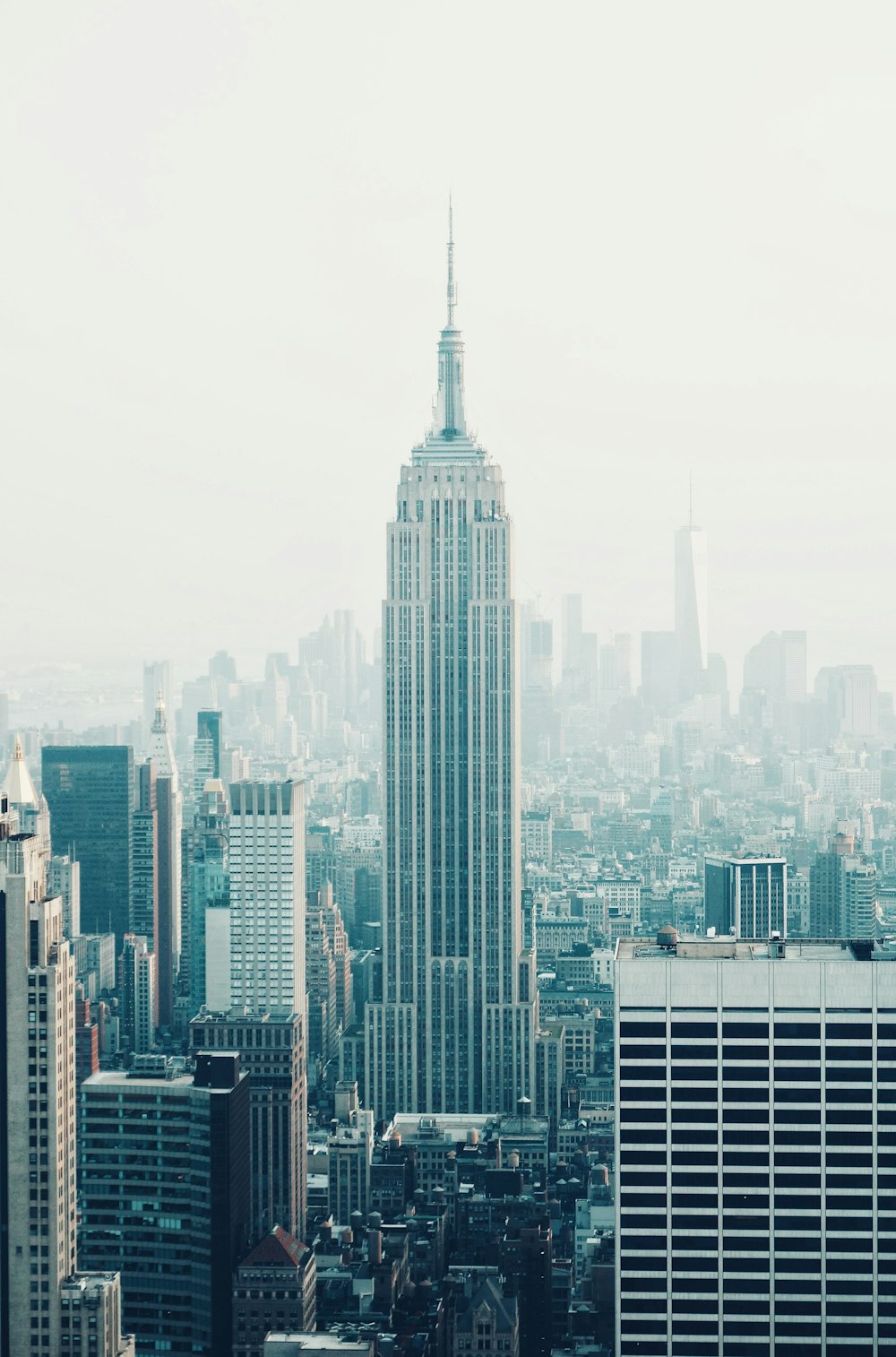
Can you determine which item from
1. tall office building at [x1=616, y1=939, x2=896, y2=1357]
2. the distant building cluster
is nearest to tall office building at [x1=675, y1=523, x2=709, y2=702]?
the distant building cluster

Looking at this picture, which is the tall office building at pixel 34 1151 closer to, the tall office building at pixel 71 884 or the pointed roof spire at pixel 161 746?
the tall office building at pixel 71 884

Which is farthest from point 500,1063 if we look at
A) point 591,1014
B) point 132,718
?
point 132,718

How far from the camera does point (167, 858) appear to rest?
63.0 feet

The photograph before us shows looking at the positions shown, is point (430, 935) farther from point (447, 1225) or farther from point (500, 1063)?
point (447, 1225)

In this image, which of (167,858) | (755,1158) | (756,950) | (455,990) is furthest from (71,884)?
(755,1158)

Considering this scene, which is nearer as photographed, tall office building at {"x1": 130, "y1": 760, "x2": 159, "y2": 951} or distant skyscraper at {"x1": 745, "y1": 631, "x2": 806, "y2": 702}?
distant skyscraper at {"x1": 745, "y1": 631, "x2": 806, "y2": 702}

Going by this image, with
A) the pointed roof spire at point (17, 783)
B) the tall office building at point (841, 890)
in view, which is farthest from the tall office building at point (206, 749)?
the pointed roof spire at point (17, 783)

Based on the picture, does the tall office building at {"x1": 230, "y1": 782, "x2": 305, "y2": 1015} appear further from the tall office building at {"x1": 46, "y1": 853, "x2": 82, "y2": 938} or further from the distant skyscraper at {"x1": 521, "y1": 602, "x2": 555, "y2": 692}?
the distant skyscraper at {"x1": 521, "y1": 602, "x2": 555, "y2": 692}

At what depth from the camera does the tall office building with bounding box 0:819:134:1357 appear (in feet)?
27.4

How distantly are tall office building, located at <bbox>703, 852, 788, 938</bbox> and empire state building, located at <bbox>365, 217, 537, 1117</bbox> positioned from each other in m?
2.16

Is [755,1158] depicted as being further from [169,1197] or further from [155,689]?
[155,689]

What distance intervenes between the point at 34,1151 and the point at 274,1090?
502 cm

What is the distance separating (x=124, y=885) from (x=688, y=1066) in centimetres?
1211

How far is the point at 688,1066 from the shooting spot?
283 inches
